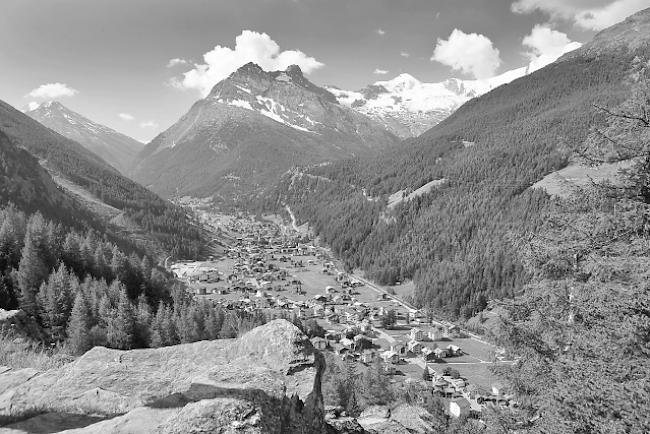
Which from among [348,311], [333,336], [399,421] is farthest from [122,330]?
[348,311]

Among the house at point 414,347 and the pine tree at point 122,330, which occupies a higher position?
the pine tree at point 122,330

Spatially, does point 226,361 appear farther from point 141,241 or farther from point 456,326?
point 141,241

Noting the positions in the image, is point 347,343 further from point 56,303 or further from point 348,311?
point 56,303

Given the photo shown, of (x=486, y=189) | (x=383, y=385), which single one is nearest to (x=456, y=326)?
(x=383, y=385)

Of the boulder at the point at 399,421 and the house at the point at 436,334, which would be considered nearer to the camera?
the boulder at the point at 399,421

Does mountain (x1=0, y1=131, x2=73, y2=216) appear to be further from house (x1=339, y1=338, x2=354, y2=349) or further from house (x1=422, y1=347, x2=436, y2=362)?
house (x1=422, y1=347, x2=436, y2=362)

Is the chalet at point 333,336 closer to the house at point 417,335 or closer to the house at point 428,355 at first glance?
the house at point 417,335

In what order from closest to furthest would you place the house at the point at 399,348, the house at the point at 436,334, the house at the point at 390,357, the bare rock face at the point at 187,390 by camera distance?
the bare rock face at the point at 187,390
the house at the point at 390,357
the house at the point at 399,348
the house at the point at 436,334

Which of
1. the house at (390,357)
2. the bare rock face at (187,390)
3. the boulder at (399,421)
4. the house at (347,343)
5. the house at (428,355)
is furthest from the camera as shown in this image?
the house at (347,343)

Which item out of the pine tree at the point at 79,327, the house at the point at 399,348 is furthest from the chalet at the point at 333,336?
the pine tree at the point at 79,327
